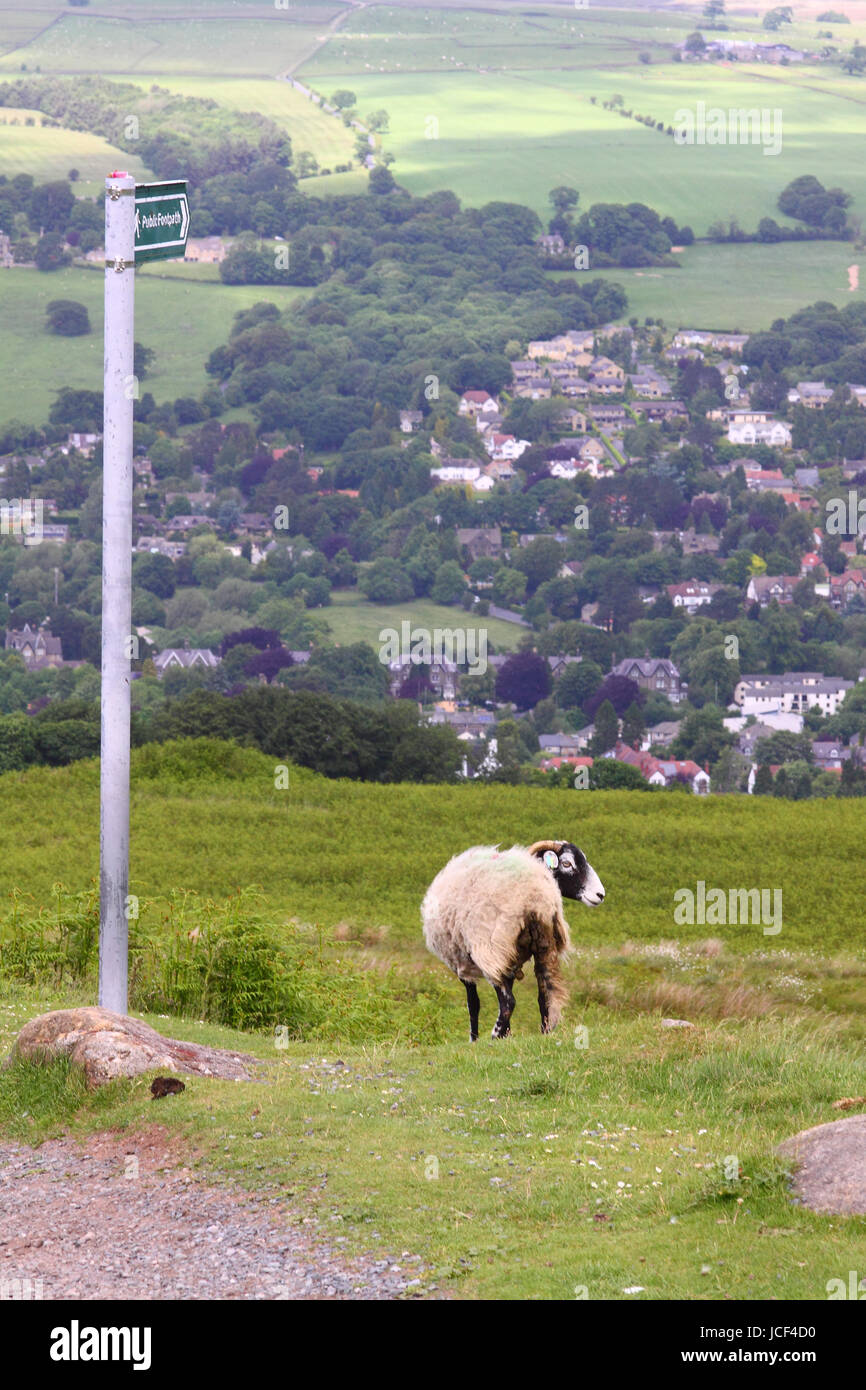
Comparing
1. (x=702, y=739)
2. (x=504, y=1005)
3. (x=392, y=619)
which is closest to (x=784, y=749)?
(x=702, y=739)

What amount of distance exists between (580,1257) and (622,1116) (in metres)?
1.97

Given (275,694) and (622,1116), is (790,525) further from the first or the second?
(622,1116)

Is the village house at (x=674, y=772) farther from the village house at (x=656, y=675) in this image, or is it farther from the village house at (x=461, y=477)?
the village house at (x=461, y=477)

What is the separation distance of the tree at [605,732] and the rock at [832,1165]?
71.3 m

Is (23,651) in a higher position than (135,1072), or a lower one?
lower

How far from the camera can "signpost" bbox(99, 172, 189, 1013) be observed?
31.3 feet

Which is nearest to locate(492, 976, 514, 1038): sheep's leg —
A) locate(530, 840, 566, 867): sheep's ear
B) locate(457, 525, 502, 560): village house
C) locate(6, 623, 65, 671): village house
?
locate(530, 840, 566, 867): sheep's ear

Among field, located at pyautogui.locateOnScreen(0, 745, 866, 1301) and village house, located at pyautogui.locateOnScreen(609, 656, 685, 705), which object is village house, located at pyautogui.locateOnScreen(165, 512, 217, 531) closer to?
village house, located at pyautogui.locateOnScreen(609, 656, 685, 705)

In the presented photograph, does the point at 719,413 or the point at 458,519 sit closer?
the point at 458,519

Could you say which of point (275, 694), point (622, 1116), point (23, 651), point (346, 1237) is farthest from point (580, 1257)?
point (23, 651)

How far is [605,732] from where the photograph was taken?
259ft

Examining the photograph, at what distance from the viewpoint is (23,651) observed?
3706 inches

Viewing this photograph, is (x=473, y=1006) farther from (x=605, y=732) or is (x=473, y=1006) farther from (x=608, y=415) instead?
(x=608, y=415)

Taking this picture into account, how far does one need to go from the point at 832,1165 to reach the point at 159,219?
6.83 meters
